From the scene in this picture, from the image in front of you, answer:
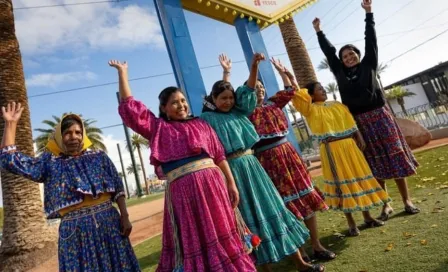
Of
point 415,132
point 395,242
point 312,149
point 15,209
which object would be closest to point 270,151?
point 395,242

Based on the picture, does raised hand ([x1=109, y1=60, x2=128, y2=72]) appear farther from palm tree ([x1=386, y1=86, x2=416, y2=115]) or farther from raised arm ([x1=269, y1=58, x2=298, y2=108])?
palm tree ([x1=386, y1=86, x2=416, y2=115])

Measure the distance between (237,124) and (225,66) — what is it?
28.6 inches

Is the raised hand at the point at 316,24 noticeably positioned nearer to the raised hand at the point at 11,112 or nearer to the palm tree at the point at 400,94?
the raised hand at the point at 11,112

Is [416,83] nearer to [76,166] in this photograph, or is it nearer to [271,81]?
[271,81]

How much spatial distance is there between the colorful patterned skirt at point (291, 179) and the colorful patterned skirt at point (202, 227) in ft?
2.42

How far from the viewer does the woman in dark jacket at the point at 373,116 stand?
3.66 m

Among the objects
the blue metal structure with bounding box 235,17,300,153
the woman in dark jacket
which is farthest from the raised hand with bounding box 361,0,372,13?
the blue metal structure with bounding box 235,17,300,153

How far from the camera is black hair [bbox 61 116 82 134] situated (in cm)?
251

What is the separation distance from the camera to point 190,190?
223cm

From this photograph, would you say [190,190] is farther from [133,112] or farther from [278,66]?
[278,66]

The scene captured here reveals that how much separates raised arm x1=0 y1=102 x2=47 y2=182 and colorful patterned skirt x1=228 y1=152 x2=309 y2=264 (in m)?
1.50

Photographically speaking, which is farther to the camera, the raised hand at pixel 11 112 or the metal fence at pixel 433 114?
the metal fence at pixel 433 114

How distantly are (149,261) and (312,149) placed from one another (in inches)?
1035

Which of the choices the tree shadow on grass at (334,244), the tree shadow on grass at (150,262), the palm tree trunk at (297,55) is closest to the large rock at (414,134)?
the palm tree trunk at (297,55)
